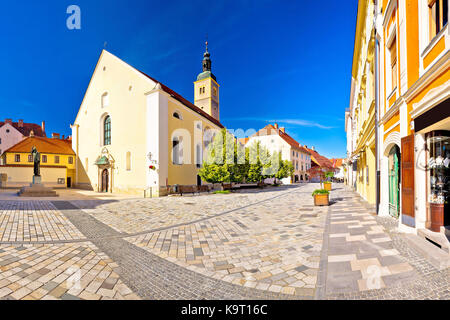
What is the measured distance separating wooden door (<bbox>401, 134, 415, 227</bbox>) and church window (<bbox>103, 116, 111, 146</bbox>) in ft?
83.7

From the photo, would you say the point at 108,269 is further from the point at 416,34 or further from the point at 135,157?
the point at 135,157

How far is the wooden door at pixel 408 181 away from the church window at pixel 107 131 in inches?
1004

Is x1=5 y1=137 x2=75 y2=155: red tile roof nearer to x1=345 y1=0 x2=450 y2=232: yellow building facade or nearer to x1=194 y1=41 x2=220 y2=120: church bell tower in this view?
x1=194 y1=41 x2=220 y2=120: church bell tower

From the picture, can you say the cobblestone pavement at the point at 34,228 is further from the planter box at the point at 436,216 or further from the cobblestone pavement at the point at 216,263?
the planter box at the point at 436,216

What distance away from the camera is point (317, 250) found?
4.68 m

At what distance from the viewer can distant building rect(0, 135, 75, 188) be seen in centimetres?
2858

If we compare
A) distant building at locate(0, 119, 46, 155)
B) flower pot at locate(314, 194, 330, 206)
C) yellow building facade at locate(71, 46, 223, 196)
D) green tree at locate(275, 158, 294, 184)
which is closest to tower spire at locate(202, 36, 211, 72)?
yellow building facade at locate(71, 46, 223, 196)

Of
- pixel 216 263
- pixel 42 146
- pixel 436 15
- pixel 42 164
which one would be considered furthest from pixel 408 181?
pixel 42 146

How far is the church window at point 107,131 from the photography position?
2420 cm

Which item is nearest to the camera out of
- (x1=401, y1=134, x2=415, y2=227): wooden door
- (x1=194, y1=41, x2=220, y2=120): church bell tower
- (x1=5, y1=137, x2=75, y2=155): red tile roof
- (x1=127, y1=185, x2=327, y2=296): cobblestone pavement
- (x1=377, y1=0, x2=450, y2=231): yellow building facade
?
(x1=127, y1=185, x2=327, y2=296): cobblestone pavement

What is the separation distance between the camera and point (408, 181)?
574 cm

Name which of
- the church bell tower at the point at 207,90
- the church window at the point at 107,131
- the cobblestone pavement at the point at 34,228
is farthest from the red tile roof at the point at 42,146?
the cobblestone pavement at the point at 34,228

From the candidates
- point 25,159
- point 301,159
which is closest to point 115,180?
point 25,159

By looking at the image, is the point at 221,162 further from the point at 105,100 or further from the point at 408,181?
the point at 408,181
